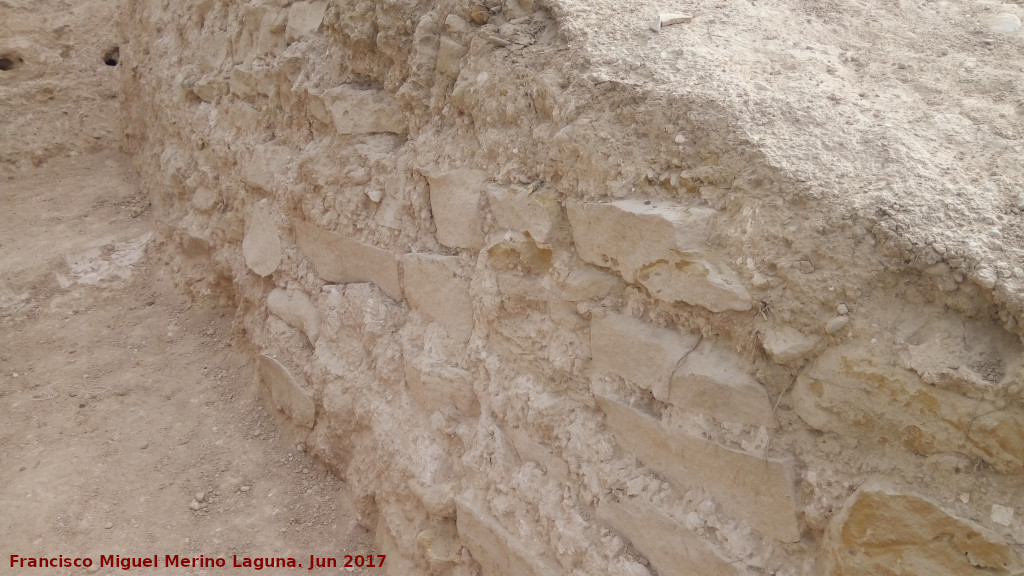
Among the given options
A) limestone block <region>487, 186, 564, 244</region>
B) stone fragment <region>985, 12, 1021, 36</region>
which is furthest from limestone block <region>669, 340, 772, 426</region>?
stone fragment <region>985, 12, 1021, 36</region>

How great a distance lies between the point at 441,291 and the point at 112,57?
344cm

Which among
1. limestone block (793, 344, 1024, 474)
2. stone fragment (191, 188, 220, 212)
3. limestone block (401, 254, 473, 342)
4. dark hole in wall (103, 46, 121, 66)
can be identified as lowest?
stone fragment (191, 188, 220, 212)

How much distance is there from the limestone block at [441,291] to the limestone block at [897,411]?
3.05ft

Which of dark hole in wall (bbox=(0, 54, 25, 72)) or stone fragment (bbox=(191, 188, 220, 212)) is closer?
stone fragment (bbox=(191, 188, 220, 212))

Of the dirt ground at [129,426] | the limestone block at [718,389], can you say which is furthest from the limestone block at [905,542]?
the dirt ground at [129,426]

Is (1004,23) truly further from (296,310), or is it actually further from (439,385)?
(296,310)

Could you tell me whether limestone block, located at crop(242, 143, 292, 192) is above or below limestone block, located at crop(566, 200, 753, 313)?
below

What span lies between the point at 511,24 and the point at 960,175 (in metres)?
1.08

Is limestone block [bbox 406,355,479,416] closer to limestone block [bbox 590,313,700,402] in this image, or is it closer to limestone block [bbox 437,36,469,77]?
limestone block [bbox 590,313,700,402]

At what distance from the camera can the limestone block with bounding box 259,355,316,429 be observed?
8.75 feet

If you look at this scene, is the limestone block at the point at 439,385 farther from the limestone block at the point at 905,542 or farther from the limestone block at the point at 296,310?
the limestone block at the point at 905,542

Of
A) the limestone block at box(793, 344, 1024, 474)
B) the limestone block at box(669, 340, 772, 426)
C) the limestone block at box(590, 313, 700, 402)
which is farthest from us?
the limestone block at box(590, 313, 700, 402)

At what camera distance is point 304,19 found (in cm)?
274

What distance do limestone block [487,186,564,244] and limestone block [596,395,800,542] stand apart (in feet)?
1.28
